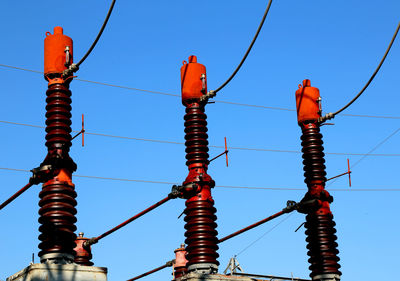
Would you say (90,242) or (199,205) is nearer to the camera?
(199,205)

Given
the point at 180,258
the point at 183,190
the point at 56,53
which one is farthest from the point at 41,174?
the point at 180,258

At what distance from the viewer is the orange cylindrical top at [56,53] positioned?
20906mm

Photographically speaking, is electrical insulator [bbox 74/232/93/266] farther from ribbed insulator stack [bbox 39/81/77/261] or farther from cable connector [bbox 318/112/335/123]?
cable connector [bbox 318/112/335/123]

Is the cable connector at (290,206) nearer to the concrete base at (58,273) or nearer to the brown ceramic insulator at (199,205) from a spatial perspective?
the brown ceramic insulator at (199,205)

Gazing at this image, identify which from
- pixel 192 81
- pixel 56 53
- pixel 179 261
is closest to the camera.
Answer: pixel 56 53

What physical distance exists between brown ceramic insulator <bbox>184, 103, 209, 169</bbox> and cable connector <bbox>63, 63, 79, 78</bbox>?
15.2 ft

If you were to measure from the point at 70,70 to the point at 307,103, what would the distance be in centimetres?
1059

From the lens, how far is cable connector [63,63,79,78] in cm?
2038

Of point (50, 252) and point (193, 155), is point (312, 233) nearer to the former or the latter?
point (193, 155)

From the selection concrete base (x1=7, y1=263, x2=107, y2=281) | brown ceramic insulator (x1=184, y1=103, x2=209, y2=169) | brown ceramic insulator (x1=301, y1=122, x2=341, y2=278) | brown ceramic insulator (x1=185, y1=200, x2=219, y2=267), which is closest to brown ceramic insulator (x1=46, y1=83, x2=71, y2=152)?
concrete base (x1=7, y1=263, x2=107, y2=281)

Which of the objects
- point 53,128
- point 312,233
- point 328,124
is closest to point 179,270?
point 312,233

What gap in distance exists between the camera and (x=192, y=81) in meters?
24.0

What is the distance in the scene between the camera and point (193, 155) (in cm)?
2281

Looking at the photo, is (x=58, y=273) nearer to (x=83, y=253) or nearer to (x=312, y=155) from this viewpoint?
(x=83, y=253)
